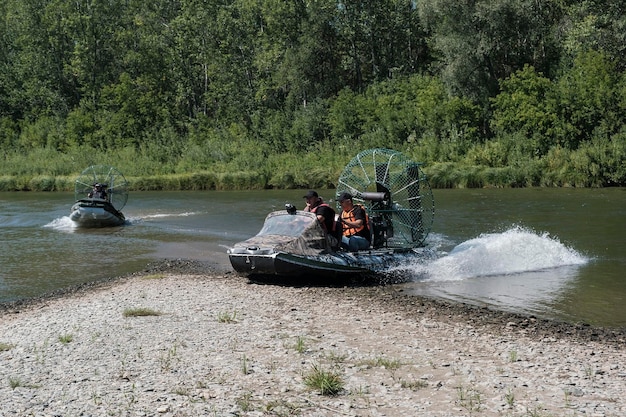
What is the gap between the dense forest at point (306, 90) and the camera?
4650 cm

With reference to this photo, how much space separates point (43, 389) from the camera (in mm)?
8508

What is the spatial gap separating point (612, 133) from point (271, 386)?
42.6 meters

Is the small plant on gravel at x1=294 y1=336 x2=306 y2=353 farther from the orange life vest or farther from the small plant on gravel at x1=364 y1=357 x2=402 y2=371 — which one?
the orange life vest

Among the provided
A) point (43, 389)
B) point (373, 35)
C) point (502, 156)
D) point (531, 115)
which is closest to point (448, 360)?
point (43, 389)

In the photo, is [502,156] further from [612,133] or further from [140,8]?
[140,8]

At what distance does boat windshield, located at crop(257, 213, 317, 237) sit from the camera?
635 inches

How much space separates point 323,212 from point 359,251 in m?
1.44

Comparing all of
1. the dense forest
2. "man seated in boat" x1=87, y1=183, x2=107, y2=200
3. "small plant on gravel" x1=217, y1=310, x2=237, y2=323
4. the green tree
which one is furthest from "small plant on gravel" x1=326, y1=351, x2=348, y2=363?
the green tree

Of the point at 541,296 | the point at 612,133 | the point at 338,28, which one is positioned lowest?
the point at 541,296

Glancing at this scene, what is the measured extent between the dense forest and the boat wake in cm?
2321

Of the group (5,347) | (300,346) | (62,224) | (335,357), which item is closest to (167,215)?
(62,224)

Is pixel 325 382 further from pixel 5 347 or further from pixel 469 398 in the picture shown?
pixel 5 347

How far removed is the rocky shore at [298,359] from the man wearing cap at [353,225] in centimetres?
294

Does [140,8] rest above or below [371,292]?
above
